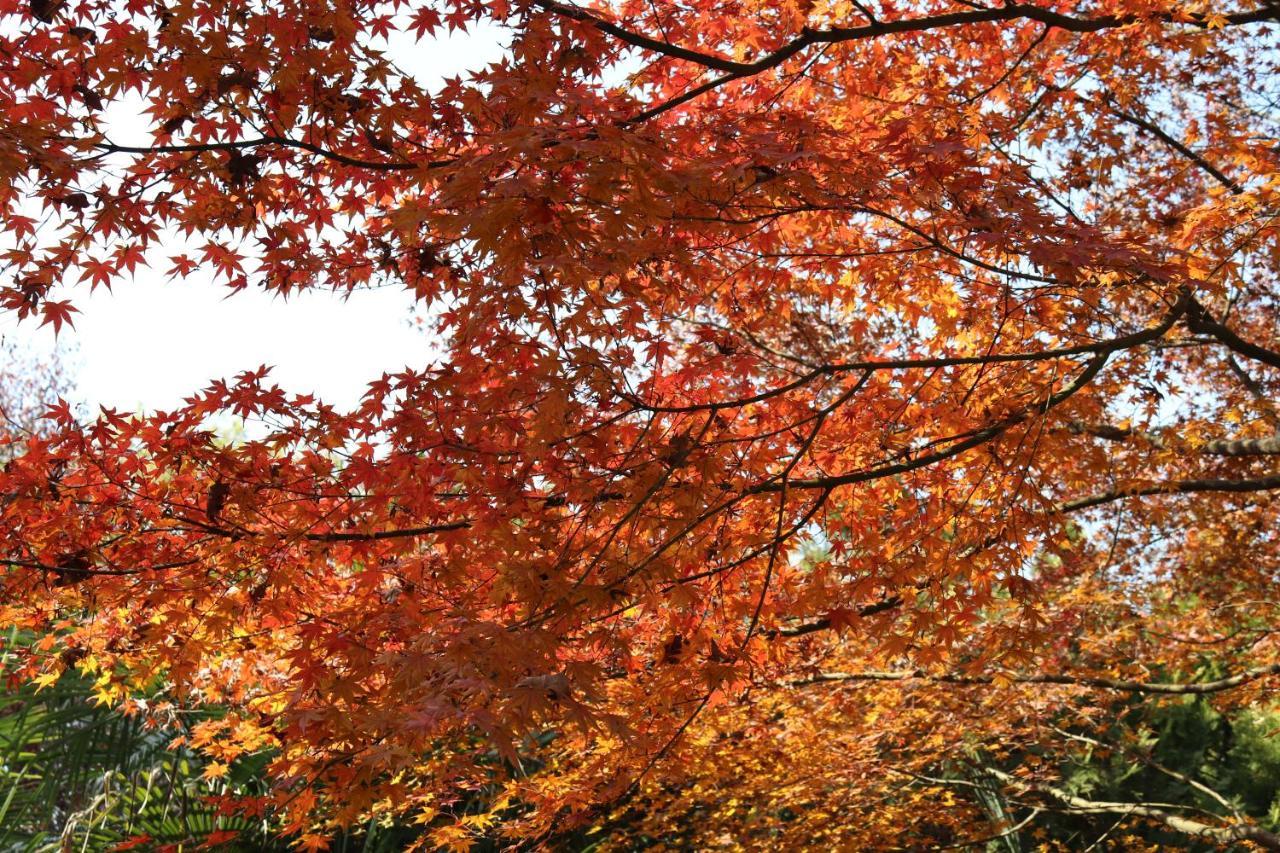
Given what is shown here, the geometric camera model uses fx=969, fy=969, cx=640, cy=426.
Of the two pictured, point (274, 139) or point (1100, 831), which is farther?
point (1100, 831)

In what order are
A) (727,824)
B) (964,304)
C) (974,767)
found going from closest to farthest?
(964,304), (727,824), (974,767)

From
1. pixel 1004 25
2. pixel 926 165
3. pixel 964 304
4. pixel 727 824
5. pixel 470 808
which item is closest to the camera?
pixel 926 165

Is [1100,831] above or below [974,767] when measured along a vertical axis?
below

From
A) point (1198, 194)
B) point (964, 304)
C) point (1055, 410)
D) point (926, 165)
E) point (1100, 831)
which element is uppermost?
point (1198, 194)

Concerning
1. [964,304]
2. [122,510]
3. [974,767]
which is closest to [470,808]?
[974,767]

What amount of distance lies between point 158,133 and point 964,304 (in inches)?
173

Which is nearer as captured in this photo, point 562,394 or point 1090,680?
point 562,394

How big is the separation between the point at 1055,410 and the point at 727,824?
185 inches

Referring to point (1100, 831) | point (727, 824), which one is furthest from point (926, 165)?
point (1100, 831)

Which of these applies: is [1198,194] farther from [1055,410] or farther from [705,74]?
[705,74]

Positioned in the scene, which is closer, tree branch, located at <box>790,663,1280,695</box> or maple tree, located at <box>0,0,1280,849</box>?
maple tree, located at <box>0,0,1280,849</box>

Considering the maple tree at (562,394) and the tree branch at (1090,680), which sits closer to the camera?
the maple tree at (562,394)

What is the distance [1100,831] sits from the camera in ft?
36.5

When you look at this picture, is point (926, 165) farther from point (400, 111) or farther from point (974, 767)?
point (974, 767)
